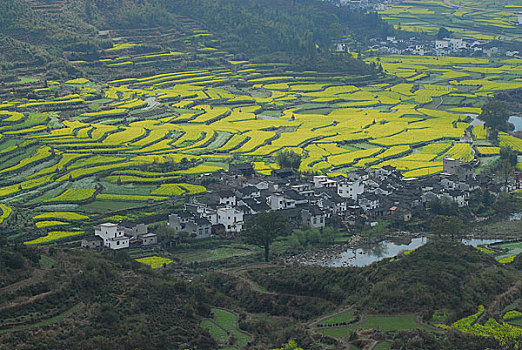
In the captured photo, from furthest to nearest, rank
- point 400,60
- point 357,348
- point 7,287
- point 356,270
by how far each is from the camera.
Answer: point 400,60 < point 356,270 < point 7,287 < point 357,348

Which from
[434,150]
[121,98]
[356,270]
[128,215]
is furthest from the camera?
[121,98]

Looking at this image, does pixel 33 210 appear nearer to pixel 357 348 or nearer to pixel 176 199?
pixel 176 199

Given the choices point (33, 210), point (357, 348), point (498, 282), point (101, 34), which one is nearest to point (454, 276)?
point (498, 282)

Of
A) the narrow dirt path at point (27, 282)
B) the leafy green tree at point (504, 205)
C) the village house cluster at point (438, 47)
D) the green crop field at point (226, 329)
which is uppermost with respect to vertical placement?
the narrow dirt path at point (27, 282)

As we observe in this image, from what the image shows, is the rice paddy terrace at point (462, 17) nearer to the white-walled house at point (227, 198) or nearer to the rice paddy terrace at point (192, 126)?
the rice paddy terrace at point (192, 126)

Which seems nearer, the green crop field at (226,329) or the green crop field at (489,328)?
the green crop field at (489,328)

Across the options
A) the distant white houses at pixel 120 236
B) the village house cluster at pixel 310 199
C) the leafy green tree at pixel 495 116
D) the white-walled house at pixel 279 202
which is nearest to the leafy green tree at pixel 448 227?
the village house cluster at pixel 310 199
